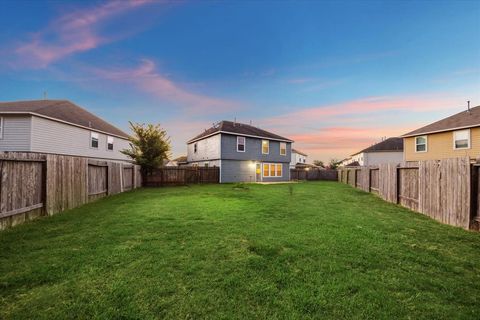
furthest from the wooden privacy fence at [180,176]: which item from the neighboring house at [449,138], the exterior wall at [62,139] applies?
the neighboring house at [449,138]

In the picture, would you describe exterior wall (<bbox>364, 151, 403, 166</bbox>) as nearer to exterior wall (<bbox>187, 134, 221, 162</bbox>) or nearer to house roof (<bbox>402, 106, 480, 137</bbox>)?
house roof (<bbox>402, 106, 480, 137</bbox>)

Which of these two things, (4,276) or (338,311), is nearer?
(338,311)

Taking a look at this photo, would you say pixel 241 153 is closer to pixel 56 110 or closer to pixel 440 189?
pixel 56 110

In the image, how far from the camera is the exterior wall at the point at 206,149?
2411cm

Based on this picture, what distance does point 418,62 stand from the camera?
1381 cm

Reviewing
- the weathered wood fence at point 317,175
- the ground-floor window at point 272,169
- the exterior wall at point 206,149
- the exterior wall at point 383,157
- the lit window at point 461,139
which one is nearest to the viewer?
the lit window at point 461,139

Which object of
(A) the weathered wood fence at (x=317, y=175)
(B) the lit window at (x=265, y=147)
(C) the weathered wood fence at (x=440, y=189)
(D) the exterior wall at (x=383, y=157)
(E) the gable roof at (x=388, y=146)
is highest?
(E) the gable roof at (x=388, y=146)

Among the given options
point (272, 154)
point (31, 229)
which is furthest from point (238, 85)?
point (31, 229)

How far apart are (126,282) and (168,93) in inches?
729

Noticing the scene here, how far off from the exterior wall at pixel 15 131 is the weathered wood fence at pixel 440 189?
22.4m

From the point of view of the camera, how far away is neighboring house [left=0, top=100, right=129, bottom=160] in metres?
15.2

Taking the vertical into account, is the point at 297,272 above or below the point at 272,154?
below

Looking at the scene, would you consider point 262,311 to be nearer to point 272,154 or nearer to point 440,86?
point 440,86

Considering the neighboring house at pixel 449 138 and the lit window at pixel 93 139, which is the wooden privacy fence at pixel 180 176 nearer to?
the lit window at pixel 93 139
